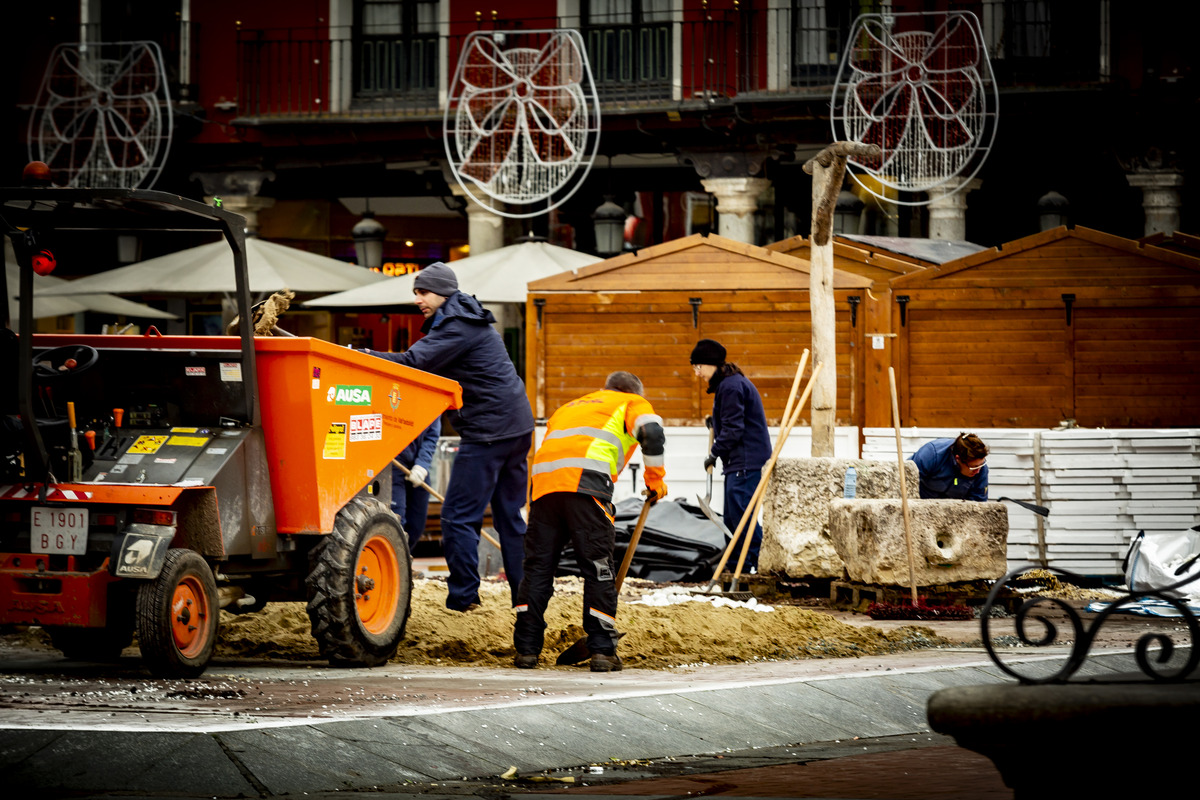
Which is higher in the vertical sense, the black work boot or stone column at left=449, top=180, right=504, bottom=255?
stone column at left=449, top=180, right=504, bottom=255

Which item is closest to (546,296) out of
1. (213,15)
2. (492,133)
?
(492,133)

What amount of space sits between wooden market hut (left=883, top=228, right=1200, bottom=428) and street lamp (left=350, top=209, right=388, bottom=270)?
8951 mm

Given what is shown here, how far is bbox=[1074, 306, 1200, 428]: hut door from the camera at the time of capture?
13750 mm

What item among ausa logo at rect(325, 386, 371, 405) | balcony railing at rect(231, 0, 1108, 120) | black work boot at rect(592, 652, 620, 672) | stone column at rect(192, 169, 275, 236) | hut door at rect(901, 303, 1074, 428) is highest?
balcony railing at rect(231, 0, 1108, 120)

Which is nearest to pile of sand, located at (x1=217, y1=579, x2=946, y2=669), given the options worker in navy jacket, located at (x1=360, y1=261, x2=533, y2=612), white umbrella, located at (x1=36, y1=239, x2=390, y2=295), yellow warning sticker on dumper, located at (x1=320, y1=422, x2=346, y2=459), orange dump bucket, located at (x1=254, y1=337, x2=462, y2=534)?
worker in navy jacket, located at (x1=360, y1=261, x2=533, y2=612)

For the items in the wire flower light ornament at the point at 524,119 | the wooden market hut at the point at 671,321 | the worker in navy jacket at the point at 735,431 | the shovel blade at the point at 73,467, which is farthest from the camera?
the wire flower light ornament at the point at 524,119

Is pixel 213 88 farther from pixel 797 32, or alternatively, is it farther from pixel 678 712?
pixel 678 712

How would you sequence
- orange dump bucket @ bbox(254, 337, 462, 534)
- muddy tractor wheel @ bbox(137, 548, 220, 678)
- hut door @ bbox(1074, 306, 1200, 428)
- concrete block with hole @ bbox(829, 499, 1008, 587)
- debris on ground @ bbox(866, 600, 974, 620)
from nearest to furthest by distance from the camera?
muddy tractor wheel @ bbox(137, 548, 220, 678) → orange dump bucket @ bbox(254, 337, 462, 534) → debris on ground @ bbox(866, 600, 974, 620) → concrete block with hole @ bbox(829, 499, 1008, 587) → hut door @ bbox(1074, 306, 1200, 428)

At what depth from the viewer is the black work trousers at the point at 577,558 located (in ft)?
25.5

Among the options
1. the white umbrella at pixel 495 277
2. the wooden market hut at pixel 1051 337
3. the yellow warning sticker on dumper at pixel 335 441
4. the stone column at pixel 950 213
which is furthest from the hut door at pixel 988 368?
the yellow warning sticker on dumper at pixel 335 441

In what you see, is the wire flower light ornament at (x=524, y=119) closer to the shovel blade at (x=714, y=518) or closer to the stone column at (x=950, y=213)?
the stone column at (x=950, y=213)

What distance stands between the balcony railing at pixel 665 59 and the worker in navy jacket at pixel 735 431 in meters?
7.99

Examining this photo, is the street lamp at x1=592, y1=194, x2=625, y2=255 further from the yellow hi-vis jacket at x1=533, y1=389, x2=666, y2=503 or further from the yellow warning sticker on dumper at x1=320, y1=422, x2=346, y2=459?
the yellow warning sticker on dumper at x1=320, y1=422, x2=346, y2=459

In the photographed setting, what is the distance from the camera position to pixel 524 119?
17.4 metres
